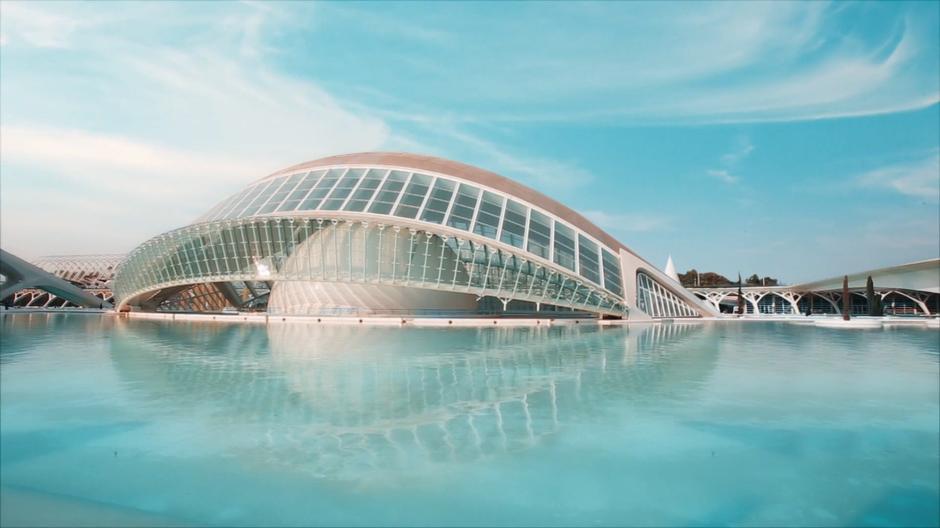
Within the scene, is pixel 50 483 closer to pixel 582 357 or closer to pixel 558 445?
pixel 558 445

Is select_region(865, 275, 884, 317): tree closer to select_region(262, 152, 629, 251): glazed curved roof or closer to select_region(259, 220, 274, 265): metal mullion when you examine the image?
select_region(262, 152, 629, 251): glazed curved roof

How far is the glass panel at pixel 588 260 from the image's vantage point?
35.3m

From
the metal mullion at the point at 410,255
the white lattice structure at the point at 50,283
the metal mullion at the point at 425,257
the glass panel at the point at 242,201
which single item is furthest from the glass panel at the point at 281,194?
the white lattice structure at the point at 50,283

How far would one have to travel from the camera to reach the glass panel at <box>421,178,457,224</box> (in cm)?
3347

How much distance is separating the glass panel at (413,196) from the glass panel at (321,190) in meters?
5.27

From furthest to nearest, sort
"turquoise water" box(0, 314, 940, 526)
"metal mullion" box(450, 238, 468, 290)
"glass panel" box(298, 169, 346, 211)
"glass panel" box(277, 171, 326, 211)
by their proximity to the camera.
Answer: "glass panel" box(277, 171, 326, 211) → "glass panel" box(298, 169, 346, 211) → "metal mullion" box(450, 238, 468, 290) → "turquoise water" box(0, 314, 940, 526)

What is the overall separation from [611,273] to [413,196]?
13.8 m

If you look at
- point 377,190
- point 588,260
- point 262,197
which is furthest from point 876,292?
point 262,197

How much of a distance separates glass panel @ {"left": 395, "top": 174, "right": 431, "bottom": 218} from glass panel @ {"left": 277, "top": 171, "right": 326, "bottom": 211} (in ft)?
22.8

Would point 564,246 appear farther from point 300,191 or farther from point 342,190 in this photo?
point 300,191

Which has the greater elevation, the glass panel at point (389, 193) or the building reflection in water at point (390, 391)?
the glass panel at point (389, 193)

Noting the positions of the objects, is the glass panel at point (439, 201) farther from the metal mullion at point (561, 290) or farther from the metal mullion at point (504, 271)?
the metal mullion at point (561, 290)

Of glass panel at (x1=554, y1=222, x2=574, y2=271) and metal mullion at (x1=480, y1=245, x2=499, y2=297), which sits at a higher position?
glass panel at (x1=554, y1=222, x2=574, y2=271)

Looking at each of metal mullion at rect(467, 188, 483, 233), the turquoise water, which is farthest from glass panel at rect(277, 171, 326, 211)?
the turquoise water
